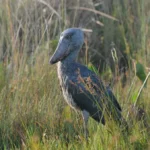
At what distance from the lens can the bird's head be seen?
5.25 meters

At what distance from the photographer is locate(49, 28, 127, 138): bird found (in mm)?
4906

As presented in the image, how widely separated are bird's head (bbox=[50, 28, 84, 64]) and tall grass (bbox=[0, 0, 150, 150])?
43cm

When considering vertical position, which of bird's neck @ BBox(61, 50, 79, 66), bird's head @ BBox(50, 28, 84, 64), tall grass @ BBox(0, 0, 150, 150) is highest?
bird's head @ BBox(50, 28, 84, 64)

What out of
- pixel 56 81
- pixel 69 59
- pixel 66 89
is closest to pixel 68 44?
pixel 69 59

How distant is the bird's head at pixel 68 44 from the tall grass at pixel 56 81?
0.43 meters

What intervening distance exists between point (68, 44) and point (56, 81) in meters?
0.68

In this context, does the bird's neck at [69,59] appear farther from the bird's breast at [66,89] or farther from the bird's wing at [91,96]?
the bird's wing at [91,96]

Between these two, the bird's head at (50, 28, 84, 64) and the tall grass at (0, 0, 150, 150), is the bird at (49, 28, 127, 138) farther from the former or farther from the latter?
the tall grass at (0, 0, 150, 150)

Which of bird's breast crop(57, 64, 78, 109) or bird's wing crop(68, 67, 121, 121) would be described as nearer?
bird's wing crop(68, 67, 121, 121)

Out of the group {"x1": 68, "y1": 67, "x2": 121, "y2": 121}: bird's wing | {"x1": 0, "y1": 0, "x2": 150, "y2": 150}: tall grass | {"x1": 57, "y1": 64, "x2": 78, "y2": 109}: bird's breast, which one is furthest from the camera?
{"x1": 57, "y1": 64, "x2": 78, "y2": 109}: bird's breast

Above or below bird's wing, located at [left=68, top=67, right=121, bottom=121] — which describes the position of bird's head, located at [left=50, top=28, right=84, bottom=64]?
above

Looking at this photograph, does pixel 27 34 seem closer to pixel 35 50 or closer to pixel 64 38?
pixel 35 50

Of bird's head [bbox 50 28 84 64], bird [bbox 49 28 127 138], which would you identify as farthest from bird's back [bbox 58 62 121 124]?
bird's head [bbox 50 28 84 64]

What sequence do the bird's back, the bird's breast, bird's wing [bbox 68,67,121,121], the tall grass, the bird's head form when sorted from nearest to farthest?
the tall grass → bird's wing [bbox 68,67,121,121] → the bird's back → the bird's breast → the bird's head
